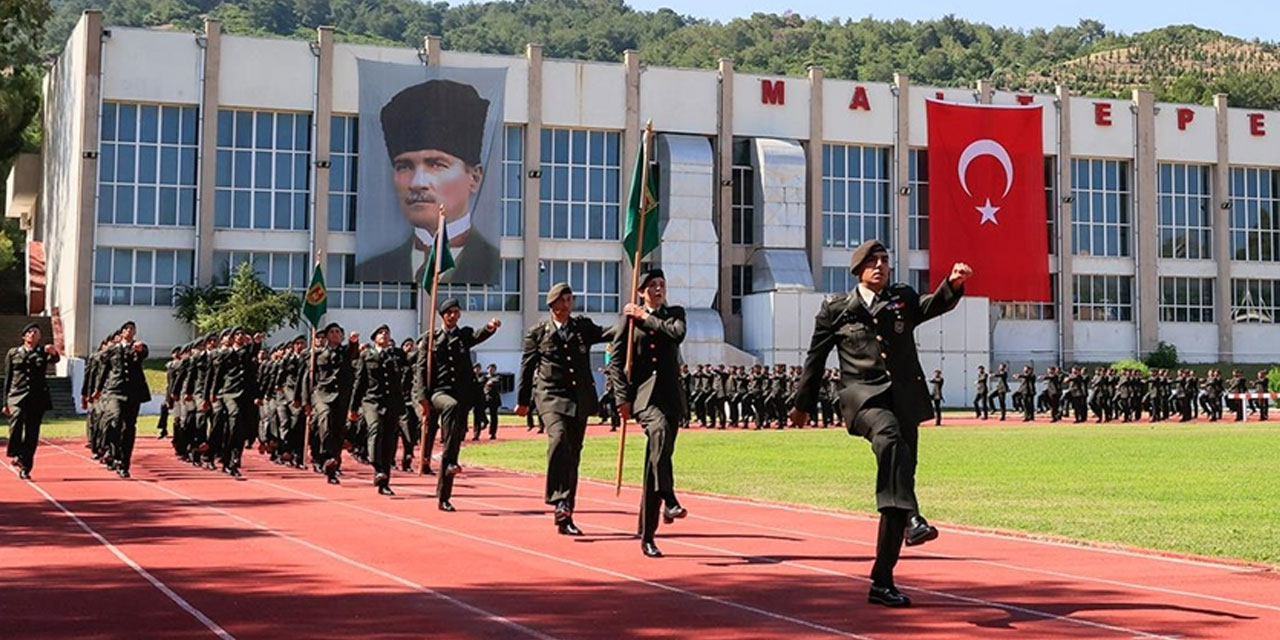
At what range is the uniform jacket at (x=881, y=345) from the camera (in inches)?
323

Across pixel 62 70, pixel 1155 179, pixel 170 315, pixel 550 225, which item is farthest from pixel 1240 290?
pixel 62 70

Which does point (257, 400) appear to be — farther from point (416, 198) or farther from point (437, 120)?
point (437, 120)

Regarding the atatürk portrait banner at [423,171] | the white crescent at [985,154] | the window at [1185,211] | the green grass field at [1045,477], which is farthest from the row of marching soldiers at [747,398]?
the window at [1185,211]

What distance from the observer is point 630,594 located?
8492mm

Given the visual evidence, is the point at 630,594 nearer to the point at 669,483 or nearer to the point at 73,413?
the point at 669,483

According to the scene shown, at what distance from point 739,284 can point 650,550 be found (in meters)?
55.3

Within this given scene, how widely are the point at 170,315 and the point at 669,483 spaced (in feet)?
164

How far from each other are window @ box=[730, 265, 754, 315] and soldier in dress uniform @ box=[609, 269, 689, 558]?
54.0 m

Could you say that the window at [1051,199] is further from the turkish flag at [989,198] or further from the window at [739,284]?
the window at [739,284]

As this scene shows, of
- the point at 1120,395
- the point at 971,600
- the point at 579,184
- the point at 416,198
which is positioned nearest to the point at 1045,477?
the point at 971,600

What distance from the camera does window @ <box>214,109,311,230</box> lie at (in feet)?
191

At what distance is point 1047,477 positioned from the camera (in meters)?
18.9

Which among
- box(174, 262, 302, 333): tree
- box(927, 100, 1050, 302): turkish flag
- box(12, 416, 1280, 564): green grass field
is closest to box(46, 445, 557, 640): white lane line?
box(12, 416, 1280, 564): green grass field

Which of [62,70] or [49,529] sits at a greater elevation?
[62,70]
